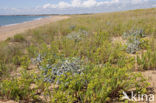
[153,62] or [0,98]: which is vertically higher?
[153,62]

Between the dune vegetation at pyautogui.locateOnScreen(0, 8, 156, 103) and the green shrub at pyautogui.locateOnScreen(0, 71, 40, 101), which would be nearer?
the dune vegetation at pyautogui.locateOnScreen(0, 8, 156, 103)

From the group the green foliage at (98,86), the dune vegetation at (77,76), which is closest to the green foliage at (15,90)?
the dune vegetation at (77,76)

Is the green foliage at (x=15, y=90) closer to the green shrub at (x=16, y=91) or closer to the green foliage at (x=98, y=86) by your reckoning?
the green shrub at (x=16, y=91)

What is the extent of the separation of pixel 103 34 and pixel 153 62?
282 cm

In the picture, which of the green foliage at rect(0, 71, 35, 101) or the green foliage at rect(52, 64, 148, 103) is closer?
the green foliage at rect(52, 64, 148, 103)

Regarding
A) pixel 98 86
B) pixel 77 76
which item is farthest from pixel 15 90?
pixel 98 86

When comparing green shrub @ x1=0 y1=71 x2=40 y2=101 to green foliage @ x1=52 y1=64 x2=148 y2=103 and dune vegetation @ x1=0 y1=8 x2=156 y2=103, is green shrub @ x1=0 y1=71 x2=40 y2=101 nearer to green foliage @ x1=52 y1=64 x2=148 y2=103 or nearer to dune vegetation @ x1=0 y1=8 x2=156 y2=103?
dune vegetation @ x1=0 y1=8 x2=156 y2=103

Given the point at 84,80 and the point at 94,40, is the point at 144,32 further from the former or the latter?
the point at 84,80

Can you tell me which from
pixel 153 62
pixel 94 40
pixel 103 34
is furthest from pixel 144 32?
pixel 153 62

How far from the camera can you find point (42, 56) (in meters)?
4.30

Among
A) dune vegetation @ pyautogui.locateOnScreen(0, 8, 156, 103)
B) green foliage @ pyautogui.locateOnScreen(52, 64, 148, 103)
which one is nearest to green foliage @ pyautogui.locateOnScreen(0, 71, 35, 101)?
dune vegetation @ pyautogui.locateOnScreen(0, 8, 156, 103)

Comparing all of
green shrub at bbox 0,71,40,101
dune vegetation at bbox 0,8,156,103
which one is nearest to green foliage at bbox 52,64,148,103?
dune vegetation at bbox 0,8,156,103

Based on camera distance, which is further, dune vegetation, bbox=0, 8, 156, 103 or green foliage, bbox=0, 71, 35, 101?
green foliage, bbox=0, 71, 35, 101

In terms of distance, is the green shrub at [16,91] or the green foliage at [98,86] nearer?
the green foliage at [98,86]
